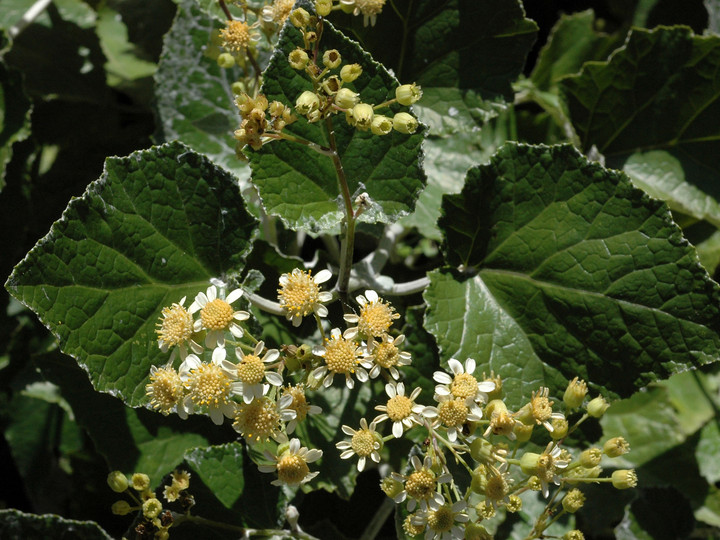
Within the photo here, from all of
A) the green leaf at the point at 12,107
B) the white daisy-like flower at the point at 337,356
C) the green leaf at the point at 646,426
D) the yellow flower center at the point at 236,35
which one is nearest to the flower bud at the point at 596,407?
the white daisy-like flower at the point at 337,356

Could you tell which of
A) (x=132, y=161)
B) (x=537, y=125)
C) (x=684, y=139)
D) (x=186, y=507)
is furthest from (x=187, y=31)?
(x=684, y=139)

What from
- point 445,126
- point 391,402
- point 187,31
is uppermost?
point 187,31

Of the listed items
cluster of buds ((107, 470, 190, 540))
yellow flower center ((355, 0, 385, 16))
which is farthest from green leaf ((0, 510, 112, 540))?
yellow flower center ((355, 0, 385, 16))

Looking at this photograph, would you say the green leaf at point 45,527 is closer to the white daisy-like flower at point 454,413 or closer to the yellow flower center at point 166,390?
the yellow flower center at point 166,390

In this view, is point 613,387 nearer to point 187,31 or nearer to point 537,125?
point 537,125

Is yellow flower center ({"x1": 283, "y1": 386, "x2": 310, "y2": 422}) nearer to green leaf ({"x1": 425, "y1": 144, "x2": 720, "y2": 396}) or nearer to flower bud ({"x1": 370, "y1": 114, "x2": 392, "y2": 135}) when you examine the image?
green leaf ({"x1": 425, "y1": 144, "x2": 720, "y2": 396})
